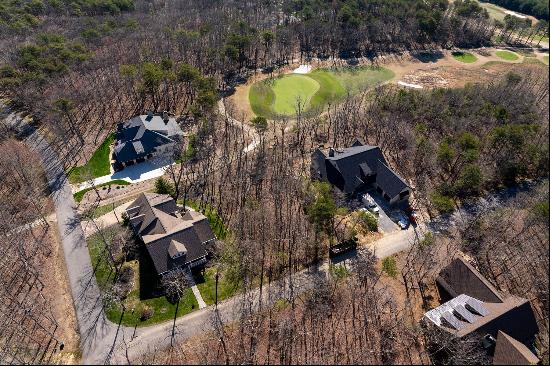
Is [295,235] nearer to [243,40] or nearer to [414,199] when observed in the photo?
[414,199]

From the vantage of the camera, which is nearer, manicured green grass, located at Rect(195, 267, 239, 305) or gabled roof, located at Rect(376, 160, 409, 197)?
manicured green grass, located at Rect(195, 267, 239, 305)

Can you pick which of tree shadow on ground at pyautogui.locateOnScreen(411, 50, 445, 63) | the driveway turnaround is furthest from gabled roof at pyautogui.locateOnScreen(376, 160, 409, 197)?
tree shadow on ground at pyautogui.locateOnScreen(411, 50, 445, 63)

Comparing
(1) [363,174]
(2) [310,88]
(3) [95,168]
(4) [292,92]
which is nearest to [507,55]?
(2) [310,88]

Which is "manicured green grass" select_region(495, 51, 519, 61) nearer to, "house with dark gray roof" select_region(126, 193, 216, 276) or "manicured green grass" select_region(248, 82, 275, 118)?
"manicured green grass" select_region(248, 82, 275, 118)

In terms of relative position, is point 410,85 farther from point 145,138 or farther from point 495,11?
point 495,11

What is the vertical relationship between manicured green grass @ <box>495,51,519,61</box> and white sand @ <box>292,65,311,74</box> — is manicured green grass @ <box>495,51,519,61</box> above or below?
below

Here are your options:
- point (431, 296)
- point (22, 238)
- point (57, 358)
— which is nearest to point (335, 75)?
point (431, 296)

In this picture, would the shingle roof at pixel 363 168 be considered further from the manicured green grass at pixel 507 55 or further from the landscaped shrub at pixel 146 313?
the manicured green grass at pixel 507 55

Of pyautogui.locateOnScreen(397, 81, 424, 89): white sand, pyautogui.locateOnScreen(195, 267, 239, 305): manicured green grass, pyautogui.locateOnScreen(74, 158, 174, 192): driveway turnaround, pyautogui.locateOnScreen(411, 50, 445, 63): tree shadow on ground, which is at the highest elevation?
pyautogui.locateOnScreen(195, 267, 239, 305): manicured green grass
